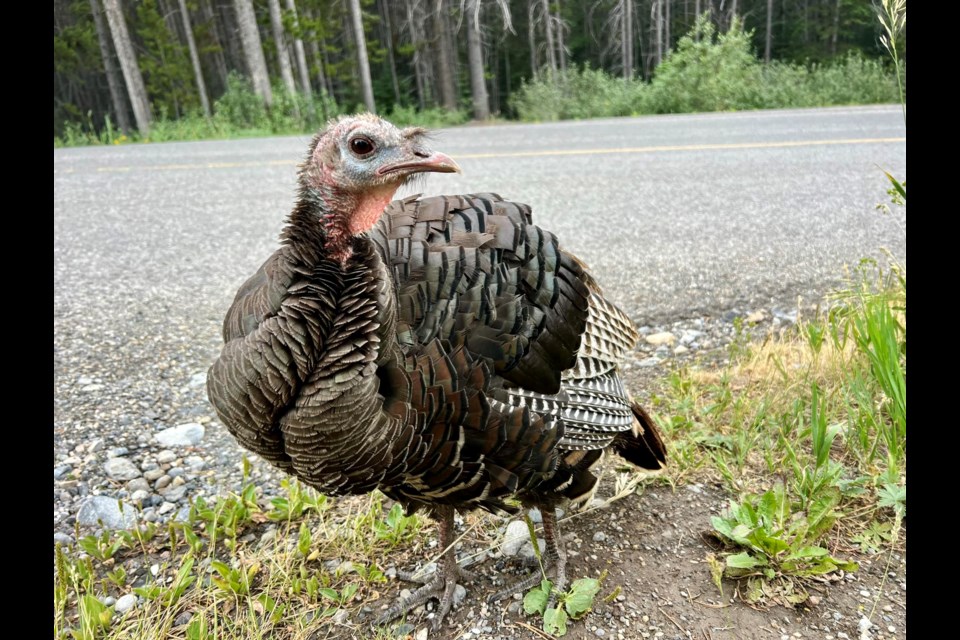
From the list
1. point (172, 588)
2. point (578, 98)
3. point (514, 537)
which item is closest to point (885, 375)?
point (514, 537)

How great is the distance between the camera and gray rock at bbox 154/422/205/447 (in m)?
3.15

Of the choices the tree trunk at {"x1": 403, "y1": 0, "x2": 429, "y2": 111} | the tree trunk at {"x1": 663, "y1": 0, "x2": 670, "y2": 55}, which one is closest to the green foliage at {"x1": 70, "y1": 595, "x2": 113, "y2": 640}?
the tree trunk at {"x1": 403, "y1": 0, "x2": 429, "y2": 111}

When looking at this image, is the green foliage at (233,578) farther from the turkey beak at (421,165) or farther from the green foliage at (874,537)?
the green foliage at (874,537)

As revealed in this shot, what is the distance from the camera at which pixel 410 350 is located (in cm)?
197

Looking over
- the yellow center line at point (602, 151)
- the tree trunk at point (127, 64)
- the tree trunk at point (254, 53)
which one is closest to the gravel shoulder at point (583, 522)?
the yellow center line at point (602, 151)

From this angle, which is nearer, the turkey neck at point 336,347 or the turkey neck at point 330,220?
the turkey neck at point 336,347

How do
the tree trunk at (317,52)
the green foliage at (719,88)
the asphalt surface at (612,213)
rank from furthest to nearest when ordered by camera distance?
1. the tree trunk at (317,52)
2. the green foliage at (719,88)
3. the asphalt surface at (612,213)

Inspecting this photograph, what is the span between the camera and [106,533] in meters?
2.50

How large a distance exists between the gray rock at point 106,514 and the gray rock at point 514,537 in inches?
61.2

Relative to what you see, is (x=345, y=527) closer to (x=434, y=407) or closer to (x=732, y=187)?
(x=434, y=407)

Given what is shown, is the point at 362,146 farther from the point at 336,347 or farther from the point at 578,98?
the point at 578,98

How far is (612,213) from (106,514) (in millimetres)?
4478

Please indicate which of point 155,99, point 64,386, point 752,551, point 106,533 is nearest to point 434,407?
point 752,551

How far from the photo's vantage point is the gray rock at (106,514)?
2.66 m
